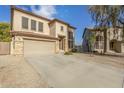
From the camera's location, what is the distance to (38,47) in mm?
16891

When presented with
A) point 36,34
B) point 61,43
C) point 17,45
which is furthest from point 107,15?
point 17,45

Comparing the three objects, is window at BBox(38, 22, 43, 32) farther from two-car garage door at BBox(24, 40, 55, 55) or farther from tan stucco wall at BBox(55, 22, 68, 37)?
two-car garage door at BBox(24, 40, 55, 55)

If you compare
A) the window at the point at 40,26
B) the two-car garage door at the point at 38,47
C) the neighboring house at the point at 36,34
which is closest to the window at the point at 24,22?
the neighboring house at the point at 36,34

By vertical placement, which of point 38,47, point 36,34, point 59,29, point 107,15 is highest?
point 107,15

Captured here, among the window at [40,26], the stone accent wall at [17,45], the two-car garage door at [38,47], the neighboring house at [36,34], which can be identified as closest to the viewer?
the stone accent wall at [17,45]

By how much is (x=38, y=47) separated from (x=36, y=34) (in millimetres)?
1793

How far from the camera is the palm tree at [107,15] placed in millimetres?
16656

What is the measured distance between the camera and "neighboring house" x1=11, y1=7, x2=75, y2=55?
50.3ft

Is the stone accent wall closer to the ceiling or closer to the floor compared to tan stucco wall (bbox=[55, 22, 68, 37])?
closer to the floor

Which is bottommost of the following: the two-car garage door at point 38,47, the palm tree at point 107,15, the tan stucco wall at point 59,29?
the two-car garage door at point 38,47

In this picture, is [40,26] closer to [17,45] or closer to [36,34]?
[36,34]

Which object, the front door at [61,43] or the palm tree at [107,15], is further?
the front door at [61,43]

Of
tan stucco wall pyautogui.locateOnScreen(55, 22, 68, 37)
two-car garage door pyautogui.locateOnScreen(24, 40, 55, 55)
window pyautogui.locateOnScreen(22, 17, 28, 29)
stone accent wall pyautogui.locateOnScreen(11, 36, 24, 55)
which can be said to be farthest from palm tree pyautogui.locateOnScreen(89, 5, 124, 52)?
stone accent wall pyautogui.locateOnScreen(11, 36, 24, 55)

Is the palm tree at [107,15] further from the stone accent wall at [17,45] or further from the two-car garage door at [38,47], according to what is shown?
the stone accent wall at [17,45]
